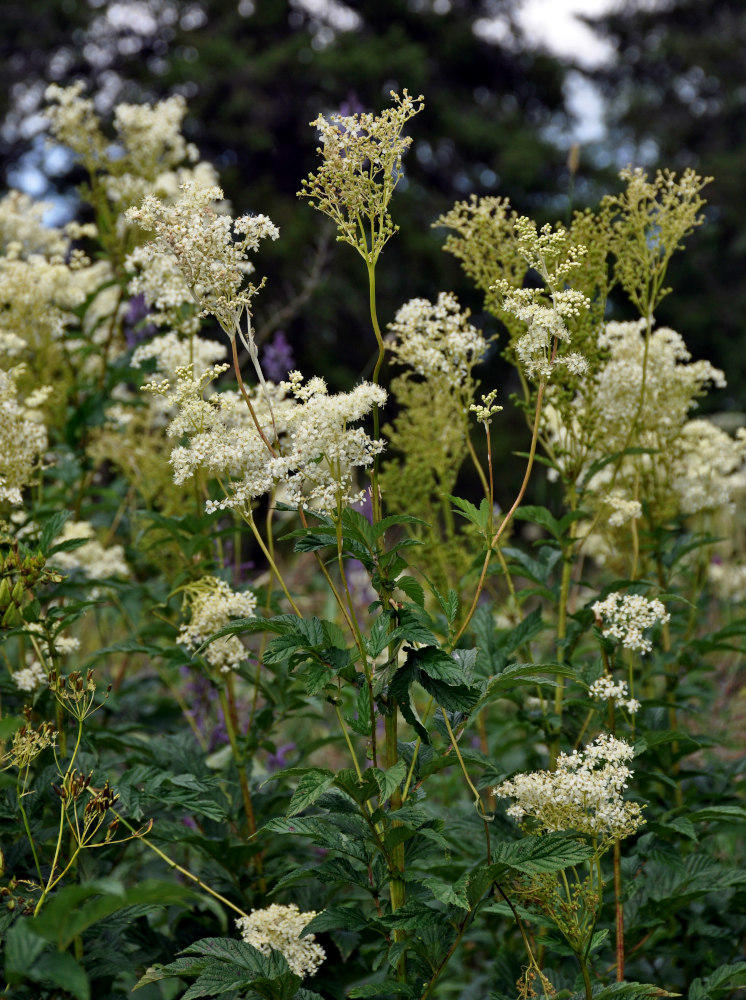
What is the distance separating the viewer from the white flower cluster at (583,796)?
1895mm

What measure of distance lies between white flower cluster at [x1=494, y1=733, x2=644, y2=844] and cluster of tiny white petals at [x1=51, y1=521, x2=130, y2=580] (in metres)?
1.71

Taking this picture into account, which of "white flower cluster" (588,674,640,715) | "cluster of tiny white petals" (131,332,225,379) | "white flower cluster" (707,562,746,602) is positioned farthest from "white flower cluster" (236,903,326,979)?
"white flower cluster" (707,562,746,602)

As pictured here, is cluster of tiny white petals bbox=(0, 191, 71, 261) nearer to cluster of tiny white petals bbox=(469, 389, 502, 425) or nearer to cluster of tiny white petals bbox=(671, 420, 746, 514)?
cluster of tiny white petals bbox=(469, 389, 502, 425)

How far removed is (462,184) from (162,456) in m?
18.3

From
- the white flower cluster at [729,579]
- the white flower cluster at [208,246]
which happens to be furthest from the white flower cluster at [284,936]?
the white flower cluster at [729,579]

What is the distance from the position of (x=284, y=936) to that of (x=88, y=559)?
1905 mm

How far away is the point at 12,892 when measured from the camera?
6.57 ft

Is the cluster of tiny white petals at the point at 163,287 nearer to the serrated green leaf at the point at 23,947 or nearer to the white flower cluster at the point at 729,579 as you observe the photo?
the serrated green leaf at the point at 23,947

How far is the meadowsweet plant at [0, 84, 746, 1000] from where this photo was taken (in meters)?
1.91

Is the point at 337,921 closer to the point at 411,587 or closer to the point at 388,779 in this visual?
the point at 388,779

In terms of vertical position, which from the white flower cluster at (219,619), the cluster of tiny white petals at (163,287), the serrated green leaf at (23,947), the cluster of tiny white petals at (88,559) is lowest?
the serrated green leaf at (23,947)

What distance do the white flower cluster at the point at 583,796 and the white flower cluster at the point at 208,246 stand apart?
114 cm

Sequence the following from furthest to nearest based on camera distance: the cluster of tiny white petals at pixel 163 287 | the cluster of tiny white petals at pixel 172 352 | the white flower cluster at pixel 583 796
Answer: the cluster of tiny white petals at pixel 172 352 → the cluster of tiny white petals at pixel 163 287 → the white flower cluster at pixel 583 796

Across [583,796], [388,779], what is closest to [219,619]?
[388,779]
